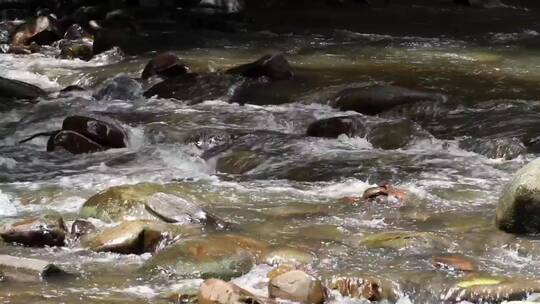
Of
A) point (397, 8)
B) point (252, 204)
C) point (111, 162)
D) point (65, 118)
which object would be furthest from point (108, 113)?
point (397, 8)

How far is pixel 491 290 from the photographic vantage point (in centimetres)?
474

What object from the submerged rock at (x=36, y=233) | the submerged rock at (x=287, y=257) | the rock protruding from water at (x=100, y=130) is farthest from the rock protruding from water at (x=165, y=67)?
the submerged rock at (x=287, y=257)

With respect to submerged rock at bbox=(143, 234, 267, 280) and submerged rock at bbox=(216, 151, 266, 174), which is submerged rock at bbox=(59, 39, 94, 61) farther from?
submerged rock at bbox=(143, 234, 267, 280)

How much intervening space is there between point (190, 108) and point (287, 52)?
3.42 metres

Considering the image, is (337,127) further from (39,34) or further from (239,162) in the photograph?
(39,34)

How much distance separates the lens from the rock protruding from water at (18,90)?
10242 mm

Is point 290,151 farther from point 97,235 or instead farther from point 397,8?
point 397,8

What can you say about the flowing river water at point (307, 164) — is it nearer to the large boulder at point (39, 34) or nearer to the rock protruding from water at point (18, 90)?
the rock protruding from water at point (18, 90)

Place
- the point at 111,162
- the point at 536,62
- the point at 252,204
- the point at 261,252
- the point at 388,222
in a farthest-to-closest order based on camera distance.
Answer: the point at 536,62
the point at 111,162
the point at 252,204
the point at 388,222
the point at 261,252

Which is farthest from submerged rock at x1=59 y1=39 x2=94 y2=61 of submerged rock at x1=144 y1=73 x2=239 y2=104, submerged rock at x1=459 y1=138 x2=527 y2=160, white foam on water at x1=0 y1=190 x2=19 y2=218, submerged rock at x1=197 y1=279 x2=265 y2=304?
submerged rock at x1=197 y1=279 x2=265 y2=304

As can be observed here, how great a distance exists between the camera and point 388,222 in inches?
237

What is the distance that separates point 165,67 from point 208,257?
6248 millimetres

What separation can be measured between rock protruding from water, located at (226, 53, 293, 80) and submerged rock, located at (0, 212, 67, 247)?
208 inches

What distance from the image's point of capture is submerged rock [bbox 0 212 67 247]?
5.57m
